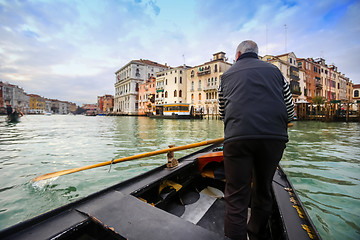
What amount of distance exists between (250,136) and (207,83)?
3104 cm

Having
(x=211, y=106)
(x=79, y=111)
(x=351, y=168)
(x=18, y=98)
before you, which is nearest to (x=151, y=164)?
(x=351, y=168)

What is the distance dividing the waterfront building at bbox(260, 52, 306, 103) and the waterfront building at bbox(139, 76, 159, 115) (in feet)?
83.0

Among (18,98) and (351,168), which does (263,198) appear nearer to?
(351,168)

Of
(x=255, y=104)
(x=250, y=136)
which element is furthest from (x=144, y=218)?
(x=255, y=104)

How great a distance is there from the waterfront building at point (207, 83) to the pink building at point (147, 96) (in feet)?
39.3

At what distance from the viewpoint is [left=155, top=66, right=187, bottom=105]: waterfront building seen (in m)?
36.1

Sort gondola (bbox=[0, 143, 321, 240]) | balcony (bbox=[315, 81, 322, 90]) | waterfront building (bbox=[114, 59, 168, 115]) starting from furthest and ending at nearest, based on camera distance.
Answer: waterfront building (bbox=[114, 59, 168, 115]), balcony (bbox=[315, 81, 322, 90]), gondola (bbox=[0, 143, 321, 240])

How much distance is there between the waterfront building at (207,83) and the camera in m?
29.8

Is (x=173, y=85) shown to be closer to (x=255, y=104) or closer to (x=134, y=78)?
(x=134, y=78)

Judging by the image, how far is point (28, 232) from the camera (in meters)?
1.00

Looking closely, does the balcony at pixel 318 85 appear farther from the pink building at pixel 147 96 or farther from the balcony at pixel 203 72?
the pink building at pixel 147 96

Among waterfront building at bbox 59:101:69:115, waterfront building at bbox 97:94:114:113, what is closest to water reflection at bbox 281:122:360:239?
waterfront building at bbox 97:94:114:113

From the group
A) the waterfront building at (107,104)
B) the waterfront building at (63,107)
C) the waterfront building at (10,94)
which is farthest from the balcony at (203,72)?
the waterfront building at (63,107)

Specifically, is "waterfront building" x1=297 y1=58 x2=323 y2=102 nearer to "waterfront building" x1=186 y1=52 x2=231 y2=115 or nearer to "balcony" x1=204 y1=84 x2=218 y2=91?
"waterfront building" x1=186 y1=52 x2=231 y2=115
